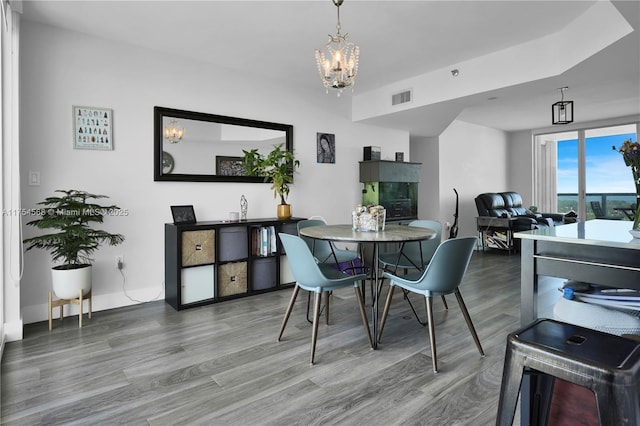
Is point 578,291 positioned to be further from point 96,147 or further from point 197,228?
point 96,147

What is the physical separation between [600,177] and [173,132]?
7.87m

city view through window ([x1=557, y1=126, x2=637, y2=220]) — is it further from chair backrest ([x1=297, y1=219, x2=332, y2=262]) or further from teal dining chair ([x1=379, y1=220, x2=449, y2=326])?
chair backrest ([x1=297, y1=219, x2=332, y2=262])

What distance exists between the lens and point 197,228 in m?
3.58

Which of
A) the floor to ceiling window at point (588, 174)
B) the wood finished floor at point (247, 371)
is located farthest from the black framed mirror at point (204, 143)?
the floor to ceiling window at point (588, 174)

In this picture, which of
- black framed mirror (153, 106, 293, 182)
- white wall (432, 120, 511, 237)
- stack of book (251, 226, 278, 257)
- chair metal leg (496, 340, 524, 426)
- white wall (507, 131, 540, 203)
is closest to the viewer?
chair metal leg (496, 340, 524, 426)

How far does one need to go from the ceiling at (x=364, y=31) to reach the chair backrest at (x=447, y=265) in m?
1.92

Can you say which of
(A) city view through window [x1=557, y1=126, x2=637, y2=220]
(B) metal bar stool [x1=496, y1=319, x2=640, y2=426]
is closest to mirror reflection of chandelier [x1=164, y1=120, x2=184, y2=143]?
(B) metal bar stool [x1=496, y1=319, x2=640, y2=426]

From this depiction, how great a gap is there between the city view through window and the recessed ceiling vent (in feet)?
15.5

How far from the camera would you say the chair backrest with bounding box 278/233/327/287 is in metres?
2.32

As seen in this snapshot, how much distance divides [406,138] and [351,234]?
13.8ft

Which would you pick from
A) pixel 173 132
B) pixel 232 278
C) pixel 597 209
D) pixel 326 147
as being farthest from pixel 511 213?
pixel 173 132

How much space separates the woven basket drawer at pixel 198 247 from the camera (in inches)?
139

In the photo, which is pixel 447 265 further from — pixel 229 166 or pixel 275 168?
pixel 229 166

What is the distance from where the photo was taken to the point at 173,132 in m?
3.82
